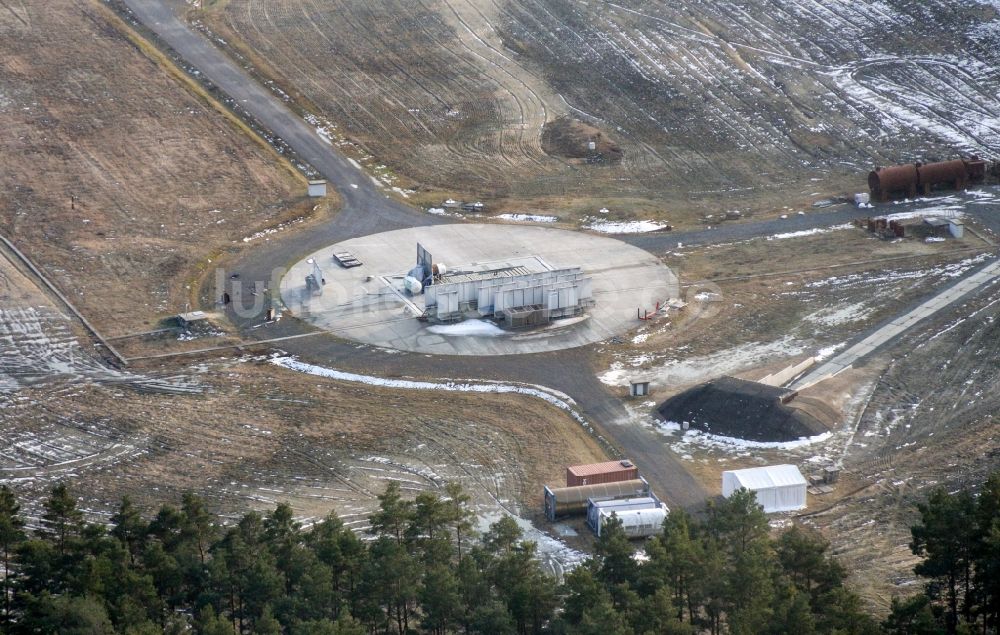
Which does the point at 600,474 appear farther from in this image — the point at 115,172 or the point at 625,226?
the point at 115,172

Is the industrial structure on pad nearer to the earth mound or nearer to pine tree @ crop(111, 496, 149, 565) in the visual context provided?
the earth mound

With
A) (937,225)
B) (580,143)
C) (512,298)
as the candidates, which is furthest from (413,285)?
(937,225)

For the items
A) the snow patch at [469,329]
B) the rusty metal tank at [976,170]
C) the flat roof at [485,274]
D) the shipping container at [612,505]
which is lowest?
the shipping container at [612,505]

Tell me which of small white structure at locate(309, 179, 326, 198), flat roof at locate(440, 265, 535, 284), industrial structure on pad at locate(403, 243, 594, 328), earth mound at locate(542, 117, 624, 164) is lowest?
industrial structure on pad at locate(403, 243, 594, 328)

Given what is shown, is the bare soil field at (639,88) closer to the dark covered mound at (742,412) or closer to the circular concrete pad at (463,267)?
the circular concrete pad at (463,267)

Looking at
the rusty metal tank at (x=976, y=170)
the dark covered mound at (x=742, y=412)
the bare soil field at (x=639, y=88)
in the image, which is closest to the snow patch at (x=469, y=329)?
the dark covered mound at (x=742, y=412)

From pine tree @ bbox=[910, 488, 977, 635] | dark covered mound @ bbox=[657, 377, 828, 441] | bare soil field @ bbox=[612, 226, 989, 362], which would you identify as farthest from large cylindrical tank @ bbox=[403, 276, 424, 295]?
pine tree @ bbox=[910, 488, 977, 635]

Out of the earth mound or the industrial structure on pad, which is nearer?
the industrial structure on pad
